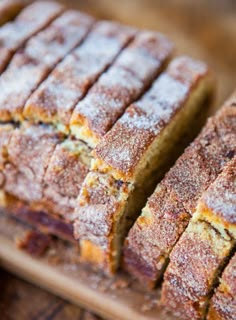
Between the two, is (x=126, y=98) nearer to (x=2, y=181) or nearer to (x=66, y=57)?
(x=66, y=57)

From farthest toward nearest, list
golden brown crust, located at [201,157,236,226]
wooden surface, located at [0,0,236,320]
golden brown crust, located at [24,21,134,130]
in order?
1. wooden surface, located at [0,0,236,320]
2. golden brown crust, located at [24,21,134,130]
3. golden brown crust, located at [201,157,236,226]

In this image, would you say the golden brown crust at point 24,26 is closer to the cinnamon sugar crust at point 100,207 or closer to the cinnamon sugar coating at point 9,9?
the cinnamon sugar coating at point 9,9

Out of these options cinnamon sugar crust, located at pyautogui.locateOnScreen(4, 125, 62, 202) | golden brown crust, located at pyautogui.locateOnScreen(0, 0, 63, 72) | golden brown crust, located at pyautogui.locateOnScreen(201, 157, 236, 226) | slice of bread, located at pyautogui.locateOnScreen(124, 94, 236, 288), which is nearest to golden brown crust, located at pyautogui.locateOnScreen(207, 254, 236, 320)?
golden brown crust, located at pyautogui.locateOnScreen(201, 157, 236, 226)

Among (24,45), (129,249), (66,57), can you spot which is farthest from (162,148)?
(24,45)

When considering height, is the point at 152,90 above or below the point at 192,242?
above

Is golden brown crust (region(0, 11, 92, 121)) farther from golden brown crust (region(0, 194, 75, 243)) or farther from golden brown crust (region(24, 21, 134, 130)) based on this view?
golden brown crust (region(0, 194, 75, 243))
